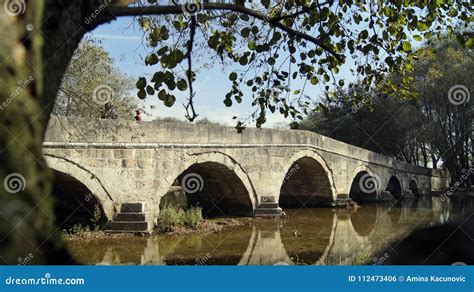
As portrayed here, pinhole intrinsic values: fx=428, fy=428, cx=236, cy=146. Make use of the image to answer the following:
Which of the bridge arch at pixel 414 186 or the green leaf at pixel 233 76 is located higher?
the green leaf at pixel 233 76

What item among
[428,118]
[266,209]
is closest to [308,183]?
[266,209]

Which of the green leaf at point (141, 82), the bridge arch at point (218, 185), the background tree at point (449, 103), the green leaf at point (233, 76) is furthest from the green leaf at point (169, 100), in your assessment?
the background tree at point (449, 103)

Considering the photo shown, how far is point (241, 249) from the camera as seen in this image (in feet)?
27.7

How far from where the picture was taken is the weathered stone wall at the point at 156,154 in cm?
909

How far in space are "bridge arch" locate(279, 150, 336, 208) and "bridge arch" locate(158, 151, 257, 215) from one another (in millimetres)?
2886

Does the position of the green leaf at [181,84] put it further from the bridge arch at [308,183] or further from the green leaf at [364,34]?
the bridge arch at [308,183]

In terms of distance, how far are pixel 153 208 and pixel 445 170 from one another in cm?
3157

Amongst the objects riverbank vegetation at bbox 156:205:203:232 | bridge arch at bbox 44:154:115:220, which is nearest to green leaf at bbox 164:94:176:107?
bridge arch at bbox 44:154:115:220

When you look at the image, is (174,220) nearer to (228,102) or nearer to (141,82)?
(228,102)

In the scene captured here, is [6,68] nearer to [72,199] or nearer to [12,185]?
[12,185]

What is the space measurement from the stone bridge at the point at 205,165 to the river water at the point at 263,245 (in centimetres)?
123

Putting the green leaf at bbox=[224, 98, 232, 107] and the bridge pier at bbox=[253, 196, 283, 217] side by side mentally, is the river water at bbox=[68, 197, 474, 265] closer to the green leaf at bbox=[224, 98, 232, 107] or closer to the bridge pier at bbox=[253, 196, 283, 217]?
the bridge pier at bbox=[253, 196, 283, 217]

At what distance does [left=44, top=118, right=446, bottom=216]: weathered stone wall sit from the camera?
9094mm

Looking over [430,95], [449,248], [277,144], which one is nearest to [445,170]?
[430,95]
